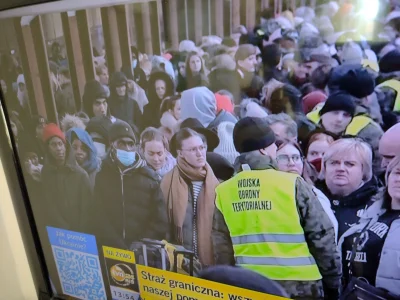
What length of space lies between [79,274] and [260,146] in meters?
0.80

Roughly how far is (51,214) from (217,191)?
A: 629 mm

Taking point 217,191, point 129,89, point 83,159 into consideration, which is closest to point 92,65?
point 129,89

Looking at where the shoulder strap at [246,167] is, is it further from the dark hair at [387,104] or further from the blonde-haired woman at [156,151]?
the dark hair at [387,104]

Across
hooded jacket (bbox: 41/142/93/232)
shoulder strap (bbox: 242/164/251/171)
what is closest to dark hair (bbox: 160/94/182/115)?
shoulder strap (bbox: 242/164/251/171)

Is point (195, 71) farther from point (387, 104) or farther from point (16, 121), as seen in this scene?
point (16, 121)

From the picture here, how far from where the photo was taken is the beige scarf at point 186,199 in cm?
103

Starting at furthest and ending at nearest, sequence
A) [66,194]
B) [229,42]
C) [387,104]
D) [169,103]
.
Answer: [66,194]
[169,103]
[229,42]
[387,104]

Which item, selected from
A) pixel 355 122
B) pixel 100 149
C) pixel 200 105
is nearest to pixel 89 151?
pixel 100 149

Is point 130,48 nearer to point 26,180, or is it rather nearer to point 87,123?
point 87,123

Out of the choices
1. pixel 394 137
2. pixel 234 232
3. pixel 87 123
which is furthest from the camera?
pixel 87 123

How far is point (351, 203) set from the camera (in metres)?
0.88

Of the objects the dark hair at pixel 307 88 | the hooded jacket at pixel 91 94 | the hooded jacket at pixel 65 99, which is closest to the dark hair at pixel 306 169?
the dark hair at pixel 307 88

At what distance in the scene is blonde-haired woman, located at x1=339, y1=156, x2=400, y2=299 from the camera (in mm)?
842

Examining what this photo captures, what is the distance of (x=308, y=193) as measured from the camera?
917 mm
